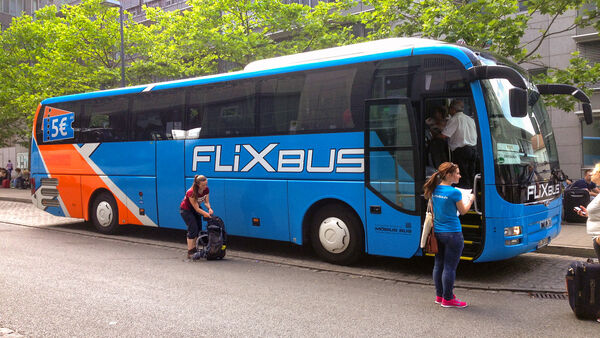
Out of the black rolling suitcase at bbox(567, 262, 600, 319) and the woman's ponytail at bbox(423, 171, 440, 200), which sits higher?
the woman's ponytail at bbox(423, 171, 440, 200)

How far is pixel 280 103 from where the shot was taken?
8969 mm

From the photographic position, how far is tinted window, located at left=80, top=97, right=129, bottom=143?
1169cm

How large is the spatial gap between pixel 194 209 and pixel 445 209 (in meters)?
4.78

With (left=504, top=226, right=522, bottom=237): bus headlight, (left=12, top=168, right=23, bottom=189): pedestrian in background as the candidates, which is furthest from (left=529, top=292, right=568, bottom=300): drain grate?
(left=12, top=168, right=23, bottom=189): pedestrian in background

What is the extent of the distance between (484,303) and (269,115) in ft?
15.1

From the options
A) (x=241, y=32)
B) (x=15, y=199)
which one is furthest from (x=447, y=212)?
(x=15, y=199)

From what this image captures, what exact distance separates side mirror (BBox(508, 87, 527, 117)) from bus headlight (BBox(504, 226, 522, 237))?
1453 millimetres

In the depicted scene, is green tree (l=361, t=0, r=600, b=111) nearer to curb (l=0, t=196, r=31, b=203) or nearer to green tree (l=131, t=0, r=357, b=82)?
green tree (l=131, t=0, r=357, b=82)

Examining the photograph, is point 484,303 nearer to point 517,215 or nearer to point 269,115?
point 517,215

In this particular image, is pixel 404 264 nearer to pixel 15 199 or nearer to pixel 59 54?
pixel 15 199

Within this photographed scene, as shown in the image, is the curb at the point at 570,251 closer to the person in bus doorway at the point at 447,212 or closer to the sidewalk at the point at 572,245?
the sidewalk at the point at 572,245

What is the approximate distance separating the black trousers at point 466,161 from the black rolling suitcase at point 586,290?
221 cm

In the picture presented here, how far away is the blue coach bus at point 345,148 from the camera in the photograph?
7.04 metres

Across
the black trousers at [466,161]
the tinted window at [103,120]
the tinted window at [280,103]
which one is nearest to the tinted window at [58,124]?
the tinted window at [103,120]
